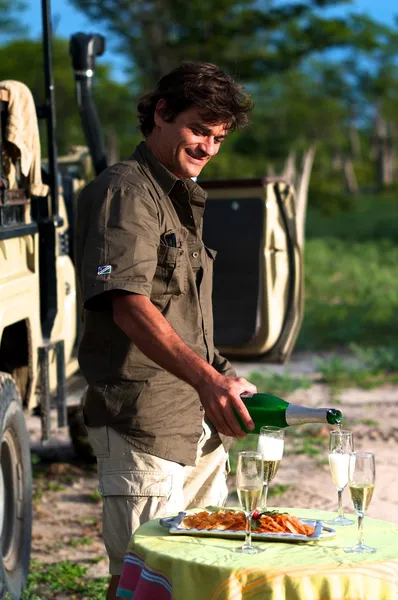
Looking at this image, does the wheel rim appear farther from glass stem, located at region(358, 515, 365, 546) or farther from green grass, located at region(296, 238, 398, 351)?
green grass, located at region(296, 238, 398, 351)

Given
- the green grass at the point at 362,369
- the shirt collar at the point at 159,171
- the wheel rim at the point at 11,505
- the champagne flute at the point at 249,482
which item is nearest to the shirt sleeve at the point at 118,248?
the shirt collar at the point at 159,171

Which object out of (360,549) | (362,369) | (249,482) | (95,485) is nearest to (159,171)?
(249,482)

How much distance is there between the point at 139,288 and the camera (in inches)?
136

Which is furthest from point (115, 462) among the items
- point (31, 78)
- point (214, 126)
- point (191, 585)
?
point (31, 78)

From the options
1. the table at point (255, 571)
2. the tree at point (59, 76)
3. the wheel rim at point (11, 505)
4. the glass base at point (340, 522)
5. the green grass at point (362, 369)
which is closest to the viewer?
the table at point (255, 571)

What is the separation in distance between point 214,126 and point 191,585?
1.51 metres

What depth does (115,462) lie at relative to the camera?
12.0ft

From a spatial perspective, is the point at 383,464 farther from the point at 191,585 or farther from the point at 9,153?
the point at 191,585

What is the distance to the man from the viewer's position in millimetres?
3469

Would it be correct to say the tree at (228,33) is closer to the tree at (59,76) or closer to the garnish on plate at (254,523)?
A: the tree at (59,76)

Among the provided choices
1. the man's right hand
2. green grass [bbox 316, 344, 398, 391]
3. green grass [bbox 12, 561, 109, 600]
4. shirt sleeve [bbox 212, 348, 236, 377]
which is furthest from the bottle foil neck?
green grass [bbox 316, 344, 398, 391]

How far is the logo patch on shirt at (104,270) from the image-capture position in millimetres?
3459

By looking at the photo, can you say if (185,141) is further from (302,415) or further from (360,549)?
(360,549)

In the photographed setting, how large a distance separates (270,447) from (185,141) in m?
1.05
